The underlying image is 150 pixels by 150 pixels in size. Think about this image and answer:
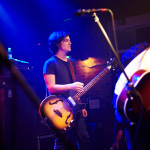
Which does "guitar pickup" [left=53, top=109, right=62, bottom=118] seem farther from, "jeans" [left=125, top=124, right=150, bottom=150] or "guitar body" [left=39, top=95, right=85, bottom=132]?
"jeans" [left=125, top=124, right=150, bottom=150]

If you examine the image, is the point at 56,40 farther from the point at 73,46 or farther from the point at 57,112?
the point at 73,46

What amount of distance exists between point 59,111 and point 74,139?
1.55 feet

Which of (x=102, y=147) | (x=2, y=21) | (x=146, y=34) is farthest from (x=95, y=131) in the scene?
(x=2, y=21)

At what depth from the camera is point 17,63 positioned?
475 centimetres

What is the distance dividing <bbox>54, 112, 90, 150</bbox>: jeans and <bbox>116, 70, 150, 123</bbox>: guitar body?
1.20 m

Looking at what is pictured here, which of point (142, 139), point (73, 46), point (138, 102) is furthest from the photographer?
point (73, 46)

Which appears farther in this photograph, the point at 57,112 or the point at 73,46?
the point at 73,46

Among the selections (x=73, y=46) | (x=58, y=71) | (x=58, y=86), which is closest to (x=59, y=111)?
(x=58, y=86)

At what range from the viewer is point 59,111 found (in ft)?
10.3

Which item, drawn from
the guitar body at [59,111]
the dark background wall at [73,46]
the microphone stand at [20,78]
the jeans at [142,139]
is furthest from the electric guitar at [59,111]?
the microphone stand at [20,78]

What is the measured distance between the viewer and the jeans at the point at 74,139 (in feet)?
9.83

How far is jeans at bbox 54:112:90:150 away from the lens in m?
3.00

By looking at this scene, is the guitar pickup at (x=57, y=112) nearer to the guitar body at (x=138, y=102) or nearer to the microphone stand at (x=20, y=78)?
the guitar body at (x=138, y=102)

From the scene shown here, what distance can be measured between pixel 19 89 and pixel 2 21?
6.59ft
